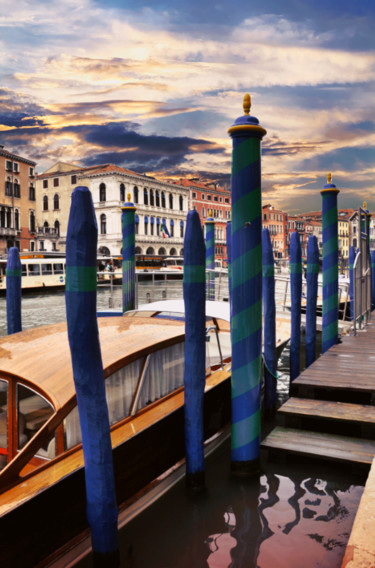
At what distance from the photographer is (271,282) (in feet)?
18.6

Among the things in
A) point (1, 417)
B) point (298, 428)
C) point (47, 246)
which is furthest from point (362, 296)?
point (47, 246)

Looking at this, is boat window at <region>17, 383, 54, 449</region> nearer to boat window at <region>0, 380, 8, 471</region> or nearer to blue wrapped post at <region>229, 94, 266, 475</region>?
boat window at <region>0, 380, 8, 471</region>

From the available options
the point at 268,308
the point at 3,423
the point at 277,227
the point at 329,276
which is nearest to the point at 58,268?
the point at 329,276

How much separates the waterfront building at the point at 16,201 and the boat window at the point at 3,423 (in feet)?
110

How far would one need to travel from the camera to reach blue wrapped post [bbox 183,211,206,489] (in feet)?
11.9

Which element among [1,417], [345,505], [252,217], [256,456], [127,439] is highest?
[252,217]

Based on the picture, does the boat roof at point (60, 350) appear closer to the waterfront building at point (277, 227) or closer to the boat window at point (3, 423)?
the boat window at point (3, 423)

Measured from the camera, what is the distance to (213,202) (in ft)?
181

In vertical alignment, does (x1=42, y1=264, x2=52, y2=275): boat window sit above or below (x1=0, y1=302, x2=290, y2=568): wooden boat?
above

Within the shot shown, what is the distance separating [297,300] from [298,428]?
2.64 metres

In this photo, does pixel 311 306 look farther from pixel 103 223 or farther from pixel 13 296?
pixel 103 223

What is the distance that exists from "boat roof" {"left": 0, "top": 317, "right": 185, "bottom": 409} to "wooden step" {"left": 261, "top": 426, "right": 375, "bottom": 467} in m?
1.24

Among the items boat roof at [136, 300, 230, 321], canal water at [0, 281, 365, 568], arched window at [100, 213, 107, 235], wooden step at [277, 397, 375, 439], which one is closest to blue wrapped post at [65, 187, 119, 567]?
canal water at [0, 281, 365, 568]

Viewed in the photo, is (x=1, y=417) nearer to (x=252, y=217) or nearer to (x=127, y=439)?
(x=127, y=439)
